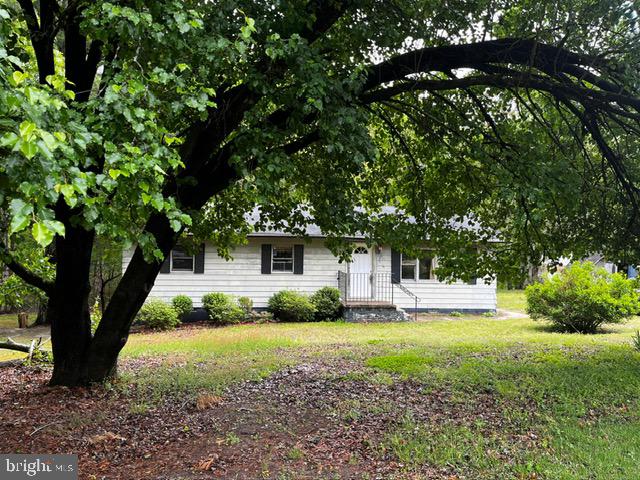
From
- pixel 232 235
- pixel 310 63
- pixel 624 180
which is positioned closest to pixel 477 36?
pixel 624 180

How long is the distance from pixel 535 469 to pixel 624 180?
178 inches

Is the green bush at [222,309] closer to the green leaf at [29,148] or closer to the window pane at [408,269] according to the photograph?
the window pane at [408,269]

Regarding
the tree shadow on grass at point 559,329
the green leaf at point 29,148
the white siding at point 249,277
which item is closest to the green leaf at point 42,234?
the green leaf at point 29,148

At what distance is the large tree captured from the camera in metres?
2.84

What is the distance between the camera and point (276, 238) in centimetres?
1752

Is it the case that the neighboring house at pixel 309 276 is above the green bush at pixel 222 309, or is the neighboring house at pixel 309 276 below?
above

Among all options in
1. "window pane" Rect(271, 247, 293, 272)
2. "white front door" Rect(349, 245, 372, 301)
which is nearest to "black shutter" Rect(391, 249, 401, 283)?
"white front door" Rect(349, 245, 372, 301)

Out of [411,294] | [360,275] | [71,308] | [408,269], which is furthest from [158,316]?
[408,269]

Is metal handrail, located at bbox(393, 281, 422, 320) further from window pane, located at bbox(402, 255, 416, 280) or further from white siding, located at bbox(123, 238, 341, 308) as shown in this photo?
white siding, located at bbox(123, 238, 341, 308)

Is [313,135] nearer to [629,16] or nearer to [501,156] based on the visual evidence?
[501,156]

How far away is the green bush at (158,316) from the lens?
15.1 meters

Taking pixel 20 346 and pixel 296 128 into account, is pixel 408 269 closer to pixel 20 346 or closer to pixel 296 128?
pixel 20 346

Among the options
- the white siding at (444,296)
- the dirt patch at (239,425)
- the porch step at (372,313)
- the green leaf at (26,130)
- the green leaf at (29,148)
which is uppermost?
the green leaf at (26,130)

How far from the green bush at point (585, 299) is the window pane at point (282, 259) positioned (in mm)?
8449
